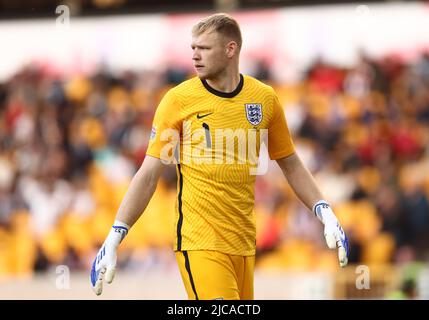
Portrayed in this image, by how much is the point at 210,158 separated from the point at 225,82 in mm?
461

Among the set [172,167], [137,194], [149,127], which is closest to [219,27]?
[137,194]

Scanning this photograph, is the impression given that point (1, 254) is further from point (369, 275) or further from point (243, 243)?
point (243, 243)

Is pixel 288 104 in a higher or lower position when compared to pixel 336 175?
higher

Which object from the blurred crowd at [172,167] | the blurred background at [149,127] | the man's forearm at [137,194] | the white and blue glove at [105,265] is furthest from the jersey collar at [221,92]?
the blurred crowd at [172,167]

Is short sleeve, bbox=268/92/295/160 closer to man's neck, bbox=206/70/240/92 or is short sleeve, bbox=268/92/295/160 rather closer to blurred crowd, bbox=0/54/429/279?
man's neck, bbox=206/70/240/92

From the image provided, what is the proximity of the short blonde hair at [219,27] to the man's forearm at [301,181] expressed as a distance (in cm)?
86

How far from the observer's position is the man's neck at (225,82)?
593cm

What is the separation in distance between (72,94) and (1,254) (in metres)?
2.72

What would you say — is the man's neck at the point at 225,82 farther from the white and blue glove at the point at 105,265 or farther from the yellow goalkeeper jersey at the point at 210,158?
the white and blue glove at the point at 105,265

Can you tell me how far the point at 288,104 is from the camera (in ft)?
49.5

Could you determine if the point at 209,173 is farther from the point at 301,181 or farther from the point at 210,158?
the point at 301,181

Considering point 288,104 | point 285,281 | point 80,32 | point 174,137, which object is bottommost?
point 285,281
